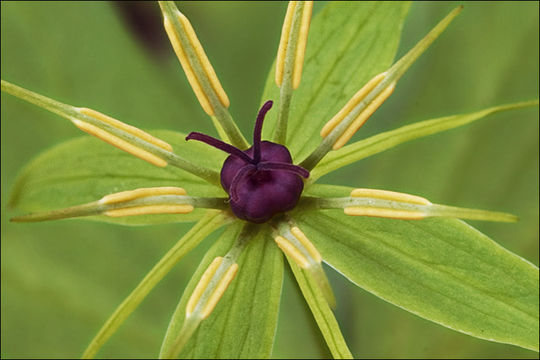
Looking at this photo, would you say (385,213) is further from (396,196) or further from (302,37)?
(302,37)

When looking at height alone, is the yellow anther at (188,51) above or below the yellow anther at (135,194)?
above

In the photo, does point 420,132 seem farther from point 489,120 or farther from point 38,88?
point 38,88

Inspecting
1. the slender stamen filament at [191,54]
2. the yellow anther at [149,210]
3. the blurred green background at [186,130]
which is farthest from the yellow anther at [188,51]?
the blurred green background at [186,130]

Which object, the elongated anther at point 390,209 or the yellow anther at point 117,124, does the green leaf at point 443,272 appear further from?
the yellow anther at point 117,124

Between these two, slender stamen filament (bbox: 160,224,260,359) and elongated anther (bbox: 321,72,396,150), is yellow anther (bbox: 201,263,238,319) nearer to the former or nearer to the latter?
slender stamen filament (bbox: 160,224,260,359)

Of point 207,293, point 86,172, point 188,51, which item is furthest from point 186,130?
point 207,293
